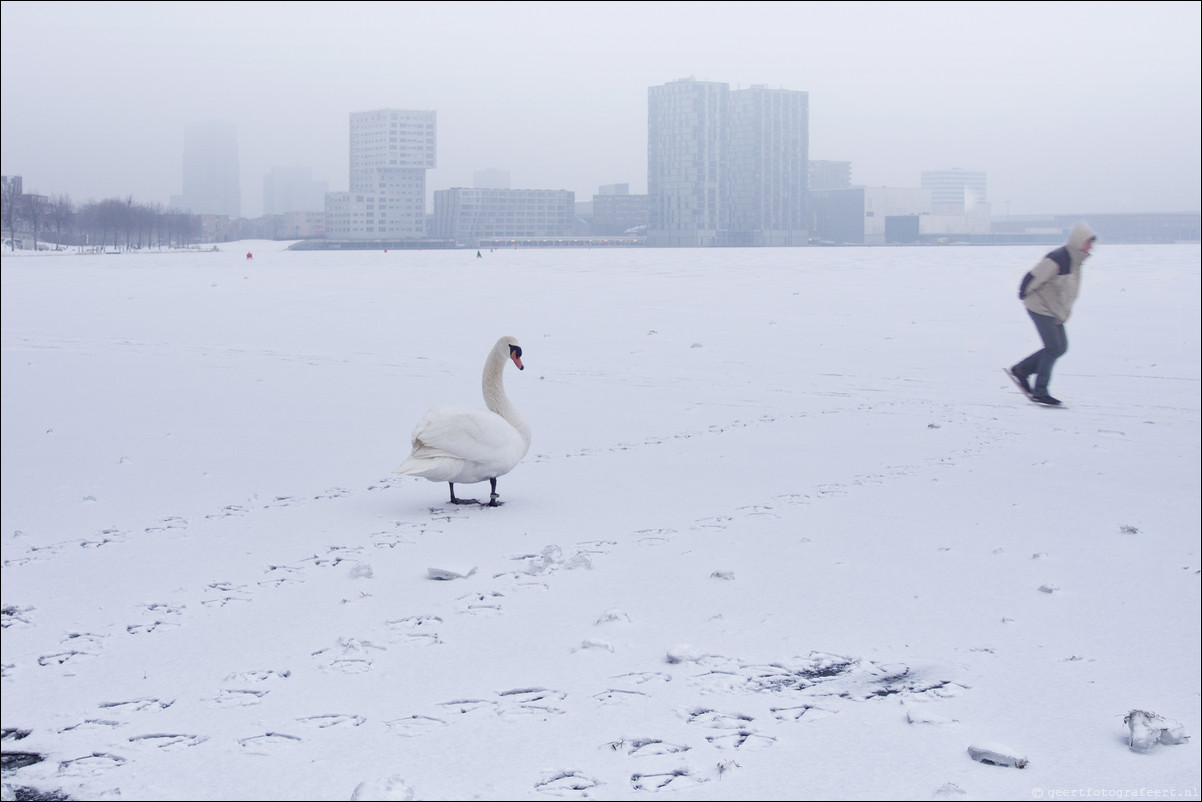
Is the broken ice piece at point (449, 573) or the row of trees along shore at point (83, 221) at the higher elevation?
the row of trees along shore at point (83, 221)

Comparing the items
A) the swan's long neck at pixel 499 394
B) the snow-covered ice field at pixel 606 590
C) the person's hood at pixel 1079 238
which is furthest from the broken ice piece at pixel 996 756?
the person's hood at pixel 1079 238

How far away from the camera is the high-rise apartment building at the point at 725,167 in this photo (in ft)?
595

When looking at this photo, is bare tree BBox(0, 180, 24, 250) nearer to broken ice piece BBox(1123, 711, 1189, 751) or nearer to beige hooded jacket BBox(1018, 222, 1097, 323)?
beige hooded jacket BBox(1018, 222, 1097, 323)

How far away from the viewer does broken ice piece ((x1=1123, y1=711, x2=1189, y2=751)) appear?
3512 millimetres

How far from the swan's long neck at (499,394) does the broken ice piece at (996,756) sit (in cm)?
415

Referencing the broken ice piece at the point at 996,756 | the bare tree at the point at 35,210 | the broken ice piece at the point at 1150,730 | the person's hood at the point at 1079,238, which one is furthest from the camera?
the bare tree at the point at 35,210

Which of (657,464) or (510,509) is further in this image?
(657,464)

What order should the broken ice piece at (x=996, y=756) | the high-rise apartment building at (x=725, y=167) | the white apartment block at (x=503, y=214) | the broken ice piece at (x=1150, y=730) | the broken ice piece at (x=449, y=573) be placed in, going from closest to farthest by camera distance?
1. the broken ice piece at (x=996, y=756)
2. the broken ice piece at (x=1150, y=730)
3. the broken ice piece at (x=449, y=573)
4. the white apartment block at (x=503, y=214)
5. the high-rise apartment building at (x=725, y=167)

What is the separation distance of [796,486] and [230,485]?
11.7 ft

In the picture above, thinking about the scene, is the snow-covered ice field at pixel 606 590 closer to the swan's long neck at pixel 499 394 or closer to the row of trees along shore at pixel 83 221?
the swan's long neck at pixel 499 394

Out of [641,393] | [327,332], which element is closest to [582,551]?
[641,393]

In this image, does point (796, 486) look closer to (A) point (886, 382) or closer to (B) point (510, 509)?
(B) point (510, 509)

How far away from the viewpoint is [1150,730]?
11.6 feet

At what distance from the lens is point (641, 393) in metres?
11.7
